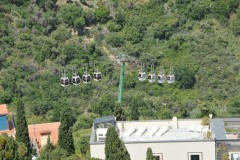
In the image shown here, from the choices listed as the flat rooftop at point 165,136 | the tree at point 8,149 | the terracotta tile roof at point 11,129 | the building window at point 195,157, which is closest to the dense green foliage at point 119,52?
the terracotta tile roof at point 11,129

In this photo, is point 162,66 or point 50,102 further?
point 162,66

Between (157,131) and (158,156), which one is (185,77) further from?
(158,156)

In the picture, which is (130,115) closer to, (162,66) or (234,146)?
(162,66)

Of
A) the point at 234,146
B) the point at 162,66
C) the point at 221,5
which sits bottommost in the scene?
the point at 234,146

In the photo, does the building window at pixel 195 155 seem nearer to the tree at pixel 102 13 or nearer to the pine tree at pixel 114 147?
the pine tree at pixel 114 147

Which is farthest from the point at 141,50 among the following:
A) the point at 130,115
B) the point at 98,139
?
the point at 98,139

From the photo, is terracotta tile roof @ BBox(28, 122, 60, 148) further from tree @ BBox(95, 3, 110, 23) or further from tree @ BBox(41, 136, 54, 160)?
tree @ BBox(95, 3, 110, 23)
